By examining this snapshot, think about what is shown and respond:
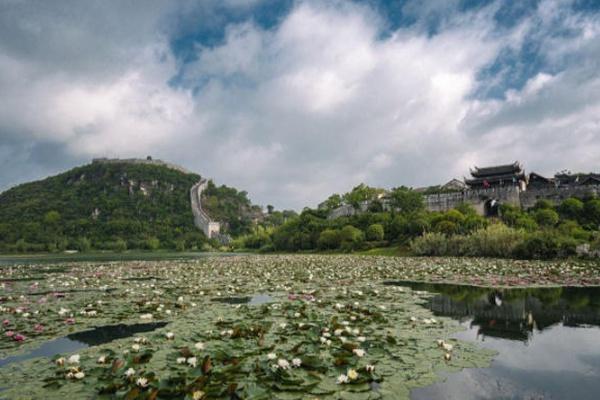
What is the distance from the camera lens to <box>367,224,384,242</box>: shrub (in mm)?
46562

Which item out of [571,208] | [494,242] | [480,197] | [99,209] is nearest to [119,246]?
[99,209]

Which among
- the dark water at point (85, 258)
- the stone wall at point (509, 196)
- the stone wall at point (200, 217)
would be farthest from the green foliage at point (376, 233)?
the stone wall at point (200, 217)

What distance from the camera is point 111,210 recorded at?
366 feet

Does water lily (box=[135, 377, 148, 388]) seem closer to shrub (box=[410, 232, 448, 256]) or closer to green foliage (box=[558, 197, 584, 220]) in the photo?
shrub (box=[410, 232, 448, 256])

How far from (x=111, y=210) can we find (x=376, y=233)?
92542 millimetres

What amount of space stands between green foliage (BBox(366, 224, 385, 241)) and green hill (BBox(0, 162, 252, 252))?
57.3 m

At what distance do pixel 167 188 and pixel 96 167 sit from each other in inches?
1039

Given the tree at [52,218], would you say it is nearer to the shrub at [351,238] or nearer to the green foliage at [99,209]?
the green foliage at [99,209]

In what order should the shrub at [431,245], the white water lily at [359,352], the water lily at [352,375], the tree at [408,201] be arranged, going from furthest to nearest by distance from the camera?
the tree at [408,201], the shrub at [431,245], the white water lily at [359,352], the water lily at [352,375]

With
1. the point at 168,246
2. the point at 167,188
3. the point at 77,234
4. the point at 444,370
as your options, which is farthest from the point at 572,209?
the point at 167,188

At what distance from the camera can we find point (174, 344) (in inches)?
267

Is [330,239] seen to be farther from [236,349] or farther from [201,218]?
[201,218]

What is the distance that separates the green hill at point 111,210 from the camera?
8629 centimetres

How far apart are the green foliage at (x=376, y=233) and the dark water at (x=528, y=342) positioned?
33276 mm
